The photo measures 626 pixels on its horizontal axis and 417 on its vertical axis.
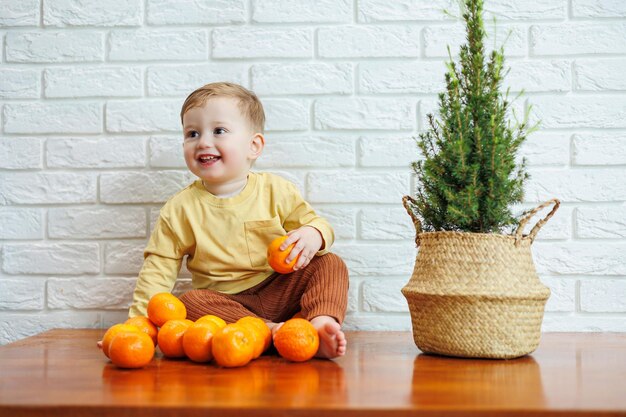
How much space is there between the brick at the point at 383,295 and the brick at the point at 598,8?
0.95m

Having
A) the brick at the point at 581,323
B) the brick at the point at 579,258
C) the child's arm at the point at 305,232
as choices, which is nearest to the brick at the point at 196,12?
the child's arm at the point at 305,232

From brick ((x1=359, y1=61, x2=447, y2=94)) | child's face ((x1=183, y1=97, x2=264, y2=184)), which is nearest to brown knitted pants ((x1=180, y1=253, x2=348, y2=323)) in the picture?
child's face ((x1=183, y1=97, x2=264, y2=184))

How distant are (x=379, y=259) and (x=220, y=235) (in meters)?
0.48

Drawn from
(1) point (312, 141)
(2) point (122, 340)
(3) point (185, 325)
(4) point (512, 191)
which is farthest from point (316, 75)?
(2) point (122, 340)

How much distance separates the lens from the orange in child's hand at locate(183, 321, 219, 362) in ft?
4.42

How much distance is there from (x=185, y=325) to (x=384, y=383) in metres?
0.49

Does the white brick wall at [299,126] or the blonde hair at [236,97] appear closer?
the blonde hair at [236,97]

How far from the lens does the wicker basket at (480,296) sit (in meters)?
1.36

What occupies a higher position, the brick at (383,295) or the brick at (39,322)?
the brick at (383,295)

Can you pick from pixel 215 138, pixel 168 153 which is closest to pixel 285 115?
pixel 215 138

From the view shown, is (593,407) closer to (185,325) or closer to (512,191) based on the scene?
(512,191)

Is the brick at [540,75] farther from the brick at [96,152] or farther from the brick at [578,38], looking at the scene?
the brick at [96,152]

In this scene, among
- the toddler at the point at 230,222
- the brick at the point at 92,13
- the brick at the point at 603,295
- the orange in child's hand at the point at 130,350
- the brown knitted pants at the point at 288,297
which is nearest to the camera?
the orange in child's hand at the point at 130,350

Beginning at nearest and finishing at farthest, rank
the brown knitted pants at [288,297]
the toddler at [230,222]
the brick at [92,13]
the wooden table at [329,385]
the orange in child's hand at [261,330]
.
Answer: the wooden table at [329,385], the orange in child's hand at [261,330], the brown knitted pants at [288,297], the toddler at [230,222], the brick at [92,13]
